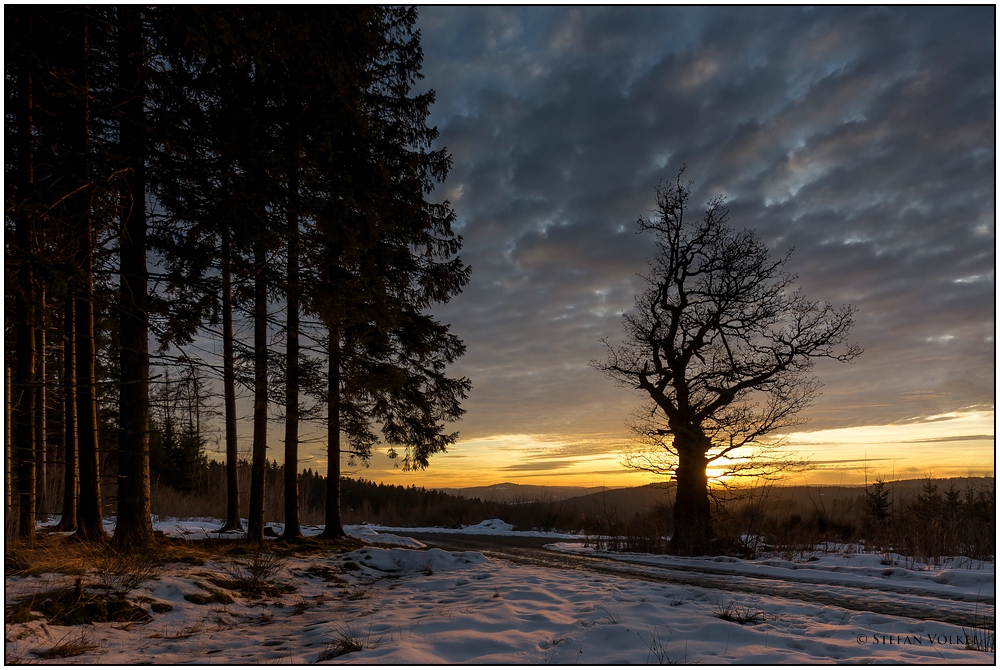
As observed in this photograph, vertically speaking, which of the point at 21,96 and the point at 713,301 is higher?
the point at 21,96

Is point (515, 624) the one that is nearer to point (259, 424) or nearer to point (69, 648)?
point (69, 648)

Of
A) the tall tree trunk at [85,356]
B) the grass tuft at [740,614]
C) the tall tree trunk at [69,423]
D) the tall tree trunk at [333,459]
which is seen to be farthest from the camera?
the tall tree trunk at [333,459]

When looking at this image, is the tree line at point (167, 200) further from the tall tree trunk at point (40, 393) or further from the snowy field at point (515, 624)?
the snowy field at point (515, 624)

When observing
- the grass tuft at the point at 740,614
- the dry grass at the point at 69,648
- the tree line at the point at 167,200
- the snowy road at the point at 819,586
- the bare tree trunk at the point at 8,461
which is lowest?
the snowy road at the point at 819,586

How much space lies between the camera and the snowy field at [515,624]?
426cm

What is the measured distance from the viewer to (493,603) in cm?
624

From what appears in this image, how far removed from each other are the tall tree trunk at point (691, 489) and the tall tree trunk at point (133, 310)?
1250 centimetres

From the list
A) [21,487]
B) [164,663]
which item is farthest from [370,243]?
[164,663]

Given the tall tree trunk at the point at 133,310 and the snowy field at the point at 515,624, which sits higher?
the tall tree trunk at the point at 133,310

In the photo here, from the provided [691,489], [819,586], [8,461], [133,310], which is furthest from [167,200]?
[691,489]

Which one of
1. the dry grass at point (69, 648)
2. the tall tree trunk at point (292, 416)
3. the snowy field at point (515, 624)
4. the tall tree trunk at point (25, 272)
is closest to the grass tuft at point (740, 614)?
the snowy field at point (515, 624)

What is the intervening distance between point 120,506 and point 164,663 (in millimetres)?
4779

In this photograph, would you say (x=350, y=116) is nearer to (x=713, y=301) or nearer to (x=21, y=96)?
(x=21, y=96)

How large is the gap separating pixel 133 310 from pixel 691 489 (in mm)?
14201
